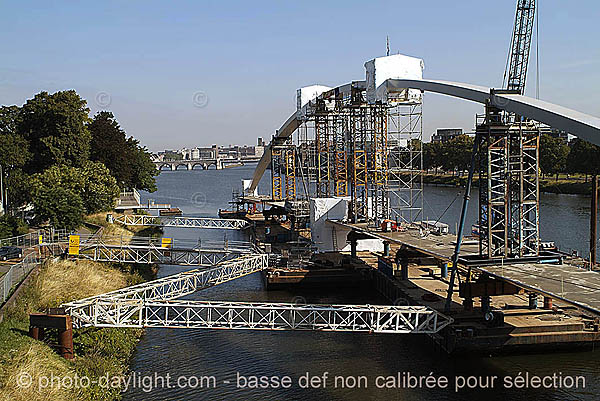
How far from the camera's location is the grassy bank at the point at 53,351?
16.1 meters

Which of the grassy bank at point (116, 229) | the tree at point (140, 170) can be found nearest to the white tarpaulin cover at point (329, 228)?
the grassy bank at point (116, 229)

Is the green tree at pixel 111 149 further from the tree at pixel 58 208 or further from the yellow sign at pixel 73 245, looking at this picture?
the yellow sign at pixel 73 245

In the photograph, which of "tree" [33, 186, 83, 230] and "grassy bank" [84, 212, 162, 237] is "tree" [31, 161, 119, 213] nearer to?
"grassy bank" [84, 212, 162, 237]

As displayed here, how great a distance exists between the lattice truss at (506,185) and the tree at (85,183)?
2507 centimetres

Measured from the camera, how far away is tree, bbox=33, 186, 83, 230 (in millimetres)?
34719

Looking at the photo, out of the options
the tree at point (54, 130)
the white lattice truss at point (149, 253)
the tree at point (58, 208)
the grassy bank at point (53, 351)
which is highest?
the tree at point (54, 130)

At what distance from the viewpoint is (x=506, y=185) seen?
23797 millimetres

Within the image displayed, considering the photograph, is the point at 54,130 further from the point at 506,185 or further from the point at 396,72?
the point at 506,185

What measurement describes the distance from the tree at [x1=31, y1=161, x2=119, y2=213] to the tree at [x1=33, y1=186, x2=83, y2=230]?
2505 mm

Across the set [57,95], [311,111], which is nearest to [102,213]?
[57,95]

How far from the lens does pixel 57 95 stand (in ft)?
154

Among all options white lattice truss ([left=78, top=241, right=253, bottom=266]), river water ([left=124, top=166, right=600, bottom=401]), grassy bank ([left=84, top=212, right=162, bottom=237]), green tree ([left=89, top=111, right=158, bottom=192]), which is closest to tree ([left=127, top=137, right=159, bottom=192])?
green tree ([left=89, top=111, right=158, bottom=192])

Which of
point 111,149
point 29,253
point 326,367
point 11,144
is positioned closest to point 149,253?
point 29,253

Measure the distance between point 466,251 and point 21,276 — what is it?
57.2ft
